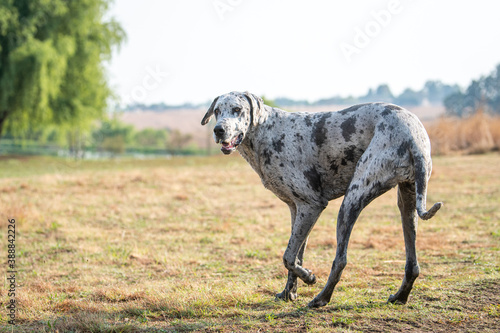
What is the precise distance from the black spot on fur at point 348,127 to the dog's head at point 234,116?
0.92m

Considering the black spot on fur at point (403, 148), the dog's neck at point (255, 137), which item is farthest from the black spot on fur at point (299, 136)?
the black spot on fur at point (403, 148)

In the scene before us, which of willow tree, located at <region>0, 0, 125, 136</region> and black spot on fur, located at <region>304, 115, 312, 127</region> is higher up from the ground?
willow tree, located at <region>0, 0, 125, 136</region>

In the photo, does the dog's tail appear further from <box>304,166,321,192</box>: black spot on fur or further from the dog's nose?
the dog's nose

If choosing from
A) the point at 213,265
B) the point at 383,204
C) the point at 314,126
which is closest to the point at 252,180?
the point at 383,204

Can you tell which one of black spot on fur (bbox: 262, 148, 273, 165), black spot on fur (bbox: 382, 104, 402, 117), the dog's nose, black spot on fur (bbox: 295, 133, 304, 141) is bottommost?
black spot on fur (bbox: 262, 148, 273, 165)

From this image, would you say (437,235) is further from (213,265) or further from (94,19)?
(94,19)

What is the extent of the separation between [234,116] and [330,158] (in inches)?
44.9

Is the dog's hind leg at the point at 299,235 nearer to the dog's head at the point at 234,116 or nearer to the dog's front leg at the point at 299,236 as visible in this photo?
the dog's front leg at the point at 299,236

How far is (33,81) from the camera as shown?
81.1 feet

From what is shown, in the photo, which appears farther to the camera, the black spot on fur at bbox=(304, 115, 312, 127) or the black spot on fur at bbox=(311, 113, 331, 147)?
the black spot on fur at bbox=(304, 115, 312, 127)

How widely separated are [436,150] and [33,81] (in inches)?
888

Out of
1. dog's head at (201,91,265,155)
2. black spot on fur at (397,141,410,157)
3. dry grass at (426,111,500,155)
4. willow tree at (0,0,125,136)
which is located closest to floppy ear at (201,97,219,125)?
dog's head at (201,91,265,155)

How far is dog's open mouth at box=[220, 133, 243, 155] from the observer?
4.96m

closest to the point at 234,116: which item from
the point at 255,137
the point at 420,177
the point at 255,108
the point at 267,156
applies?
the point at 255,108
